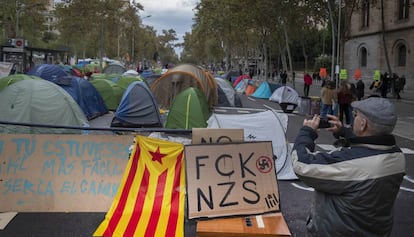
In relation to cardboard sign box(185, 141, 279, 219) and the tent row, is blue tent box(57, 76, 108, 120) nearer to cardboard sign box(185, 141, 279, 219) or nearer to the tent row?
the tent row

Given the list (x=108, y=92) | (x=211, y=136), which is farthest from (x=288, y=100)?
(x=211, y=136)

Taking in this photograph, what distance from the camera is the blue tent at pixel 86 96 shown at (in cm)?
1681

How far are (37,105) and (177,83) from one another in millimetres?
10253

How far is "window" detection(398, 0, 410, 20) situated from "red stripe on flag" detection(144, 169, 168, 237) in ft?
130

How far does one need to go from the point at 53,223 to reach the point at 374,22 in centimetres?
4544

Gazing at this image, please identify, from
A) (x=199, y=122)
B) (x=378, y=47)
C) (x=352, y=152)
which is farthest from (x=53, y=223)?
(x=378, y=47)

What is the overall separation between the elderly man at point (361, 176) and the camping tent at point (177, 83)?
711 inches

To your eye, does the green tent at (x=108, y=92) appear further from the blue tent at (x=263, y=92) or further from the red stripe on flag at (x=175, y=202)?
the red stripe on flag at (x=175, y=202)

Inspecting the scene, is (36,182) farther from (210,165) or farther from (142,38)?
(142,38)

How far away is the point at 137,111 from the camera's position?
1477cm

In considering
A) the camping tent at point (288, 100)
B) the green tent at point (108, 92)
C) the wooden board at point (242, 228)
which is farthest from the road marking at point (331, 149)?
the green tent at point (108, 92)

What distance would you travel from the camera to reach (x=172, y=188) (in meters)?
5.28

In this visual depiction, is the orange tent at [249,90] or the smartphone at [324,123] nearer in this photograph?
the smartphone at [324,123]

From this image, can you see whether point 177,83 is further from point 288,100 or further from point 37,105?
point 37,105
